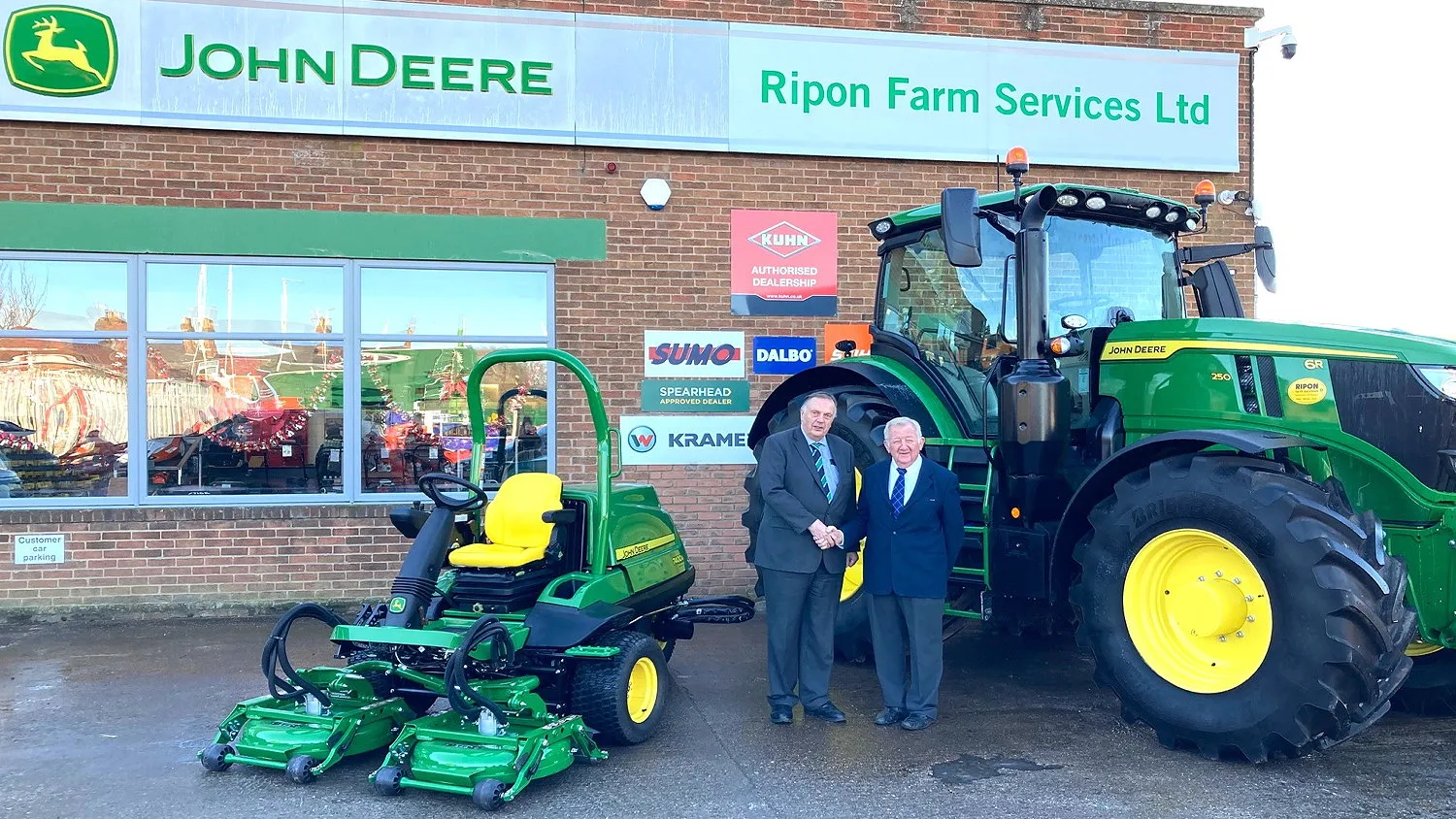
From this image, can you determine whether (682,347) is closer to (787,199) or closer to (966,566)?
(787,199)

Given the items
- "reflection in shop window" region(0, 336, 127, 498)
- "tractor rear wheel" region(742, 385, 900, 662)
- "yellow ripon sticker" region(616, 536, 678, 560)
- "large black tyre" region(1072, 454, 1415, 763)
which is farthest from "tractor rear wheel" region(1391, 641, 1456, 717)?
"reflection in shop window" region(0, 336, 127, 498)

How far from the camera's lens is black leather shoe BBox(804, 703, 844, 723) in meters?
5.96

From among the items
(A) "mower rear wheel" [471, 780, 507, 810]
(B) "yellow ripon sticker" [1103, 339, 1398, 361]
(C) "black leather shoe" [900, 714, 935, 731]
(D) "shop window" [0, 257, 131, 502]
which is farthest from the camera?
(D) "shop window" [0, 257, 131, 502]

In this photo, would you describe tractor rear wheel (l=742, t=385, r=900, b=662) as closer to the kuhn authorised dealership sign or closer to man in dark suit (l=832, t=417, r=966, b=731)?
man in dark suit (l=832, t=417, r=966, b=731)

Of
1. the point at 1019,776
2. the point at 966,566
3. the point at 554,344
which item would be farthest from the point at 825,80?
the point at 1019,776

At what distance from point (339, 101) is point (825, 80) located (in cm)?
376

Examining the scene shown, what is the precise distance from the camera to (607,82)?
9.20 meters

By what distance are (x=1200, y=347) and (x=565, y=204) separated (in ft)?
17.0

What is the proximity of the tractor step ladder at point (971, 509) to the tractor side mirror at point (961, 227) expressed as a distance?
1.27 meters

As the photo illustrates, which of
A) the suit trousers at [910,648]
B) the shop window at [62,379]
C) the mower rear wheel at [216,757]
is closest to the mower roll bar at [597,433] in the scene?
the suit trousers at [910,648]

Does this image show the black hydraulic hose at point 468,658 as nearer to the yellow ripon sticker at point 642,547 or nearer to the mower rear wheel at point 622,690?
the mower rear wheel at point 622,690

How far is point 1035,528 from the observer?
19.8 feet

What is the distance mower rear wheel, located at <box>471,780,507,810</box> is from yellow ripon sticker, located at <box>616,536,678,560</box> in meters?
1.63

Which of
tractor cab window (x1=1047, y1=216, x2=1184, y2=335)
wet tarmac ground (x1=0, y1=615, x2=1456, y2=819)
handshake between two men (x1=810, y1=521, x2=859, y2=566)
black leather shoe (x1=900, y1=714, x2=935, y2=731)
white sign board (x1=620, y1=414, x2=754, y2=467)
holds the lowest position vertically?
wet tarmac ground (x1=0, y1=615, x2=1456, y2=819)
